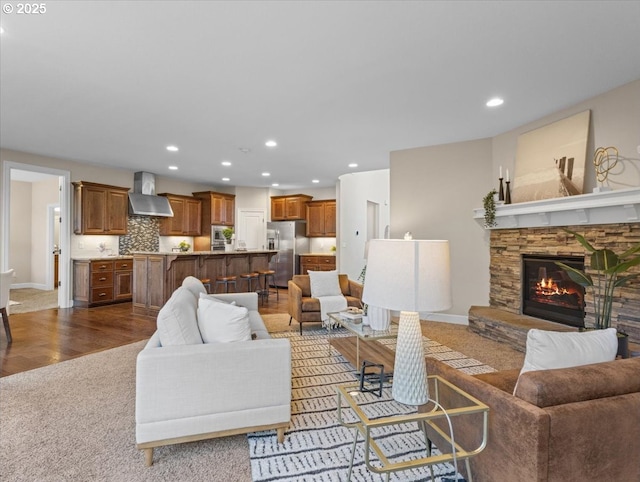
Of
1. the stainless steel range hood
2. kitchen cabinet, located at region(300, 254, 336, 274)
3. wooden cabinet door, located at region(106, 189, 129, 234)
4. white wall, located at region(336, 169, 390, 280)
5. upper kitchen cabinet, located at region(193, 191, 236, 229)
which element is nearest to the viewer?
wooden cabinet door, located at region(106, 189, 129, 234)

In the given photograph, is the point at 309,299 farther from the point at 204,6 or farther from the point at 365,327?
the point at 204,6

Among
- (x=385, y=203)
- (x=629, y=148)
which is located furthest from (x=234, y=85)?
(x=385, y=203)

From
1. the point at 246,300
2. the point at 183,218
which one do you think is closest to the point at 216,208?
the point at 183,218

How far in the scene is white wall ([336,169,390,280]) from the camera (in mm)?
7715

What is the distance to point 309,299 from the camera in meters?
4.67

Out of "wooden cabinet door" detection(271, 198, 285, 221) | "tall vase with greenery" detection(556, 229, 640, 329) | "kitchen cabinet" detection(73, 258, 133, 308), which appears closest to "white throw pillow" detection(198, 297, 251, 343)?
"tall vase with greenery" detection(556, 229, 640, 329)

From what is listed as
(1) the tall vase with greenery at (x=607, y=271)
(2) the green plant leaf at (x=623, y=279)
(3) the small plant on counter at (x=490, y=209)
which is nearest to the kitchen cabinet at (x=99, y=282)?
(3) the small plant on counter at (x=490, y=209)

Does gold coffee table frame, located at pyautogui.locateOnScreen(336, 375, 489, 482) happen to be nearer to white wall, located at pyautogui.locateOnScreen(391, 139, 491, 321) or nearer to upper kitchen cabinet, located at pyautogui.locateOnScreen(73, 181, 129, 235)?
white wall, located at pyautogui.locateOnScreen(391, 139, 491, 321)

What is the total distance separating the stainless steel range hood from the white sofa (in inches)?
230

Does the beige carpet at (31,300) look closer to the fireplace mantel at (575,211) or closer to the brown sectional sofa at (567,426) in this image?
the brown sectional sofa at (567,426)

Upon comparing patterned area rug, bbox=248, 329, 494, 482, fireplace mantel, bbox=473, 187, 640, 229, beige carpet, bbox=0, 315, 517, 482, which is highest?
fireplace mantel, bbox=473, 187, 640, 229

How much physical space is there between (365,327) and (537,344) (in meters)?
1.87

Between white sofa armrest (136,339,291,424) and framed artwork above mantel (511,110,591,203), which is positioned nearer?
white sofa armrest (136,339,291,424)

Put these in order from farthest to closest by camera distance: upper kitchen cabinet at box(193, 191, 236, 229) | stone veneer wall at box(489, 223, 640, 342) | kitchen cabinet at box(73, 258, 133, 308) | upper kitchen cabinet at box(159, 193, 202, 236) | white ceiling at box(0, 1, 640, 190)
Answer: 1. upper kitchen cabinet at box(193, 191, 236, 229)
2. upper kitchen cabinet at box(159, 193, 202, 236)
3. kitchen cabinet at box(73, 258, 133, 308)
4. stone veneer wall at box(489, 223, 640, 342)
5. white ceiling at box(0, 1, 640, 190)
